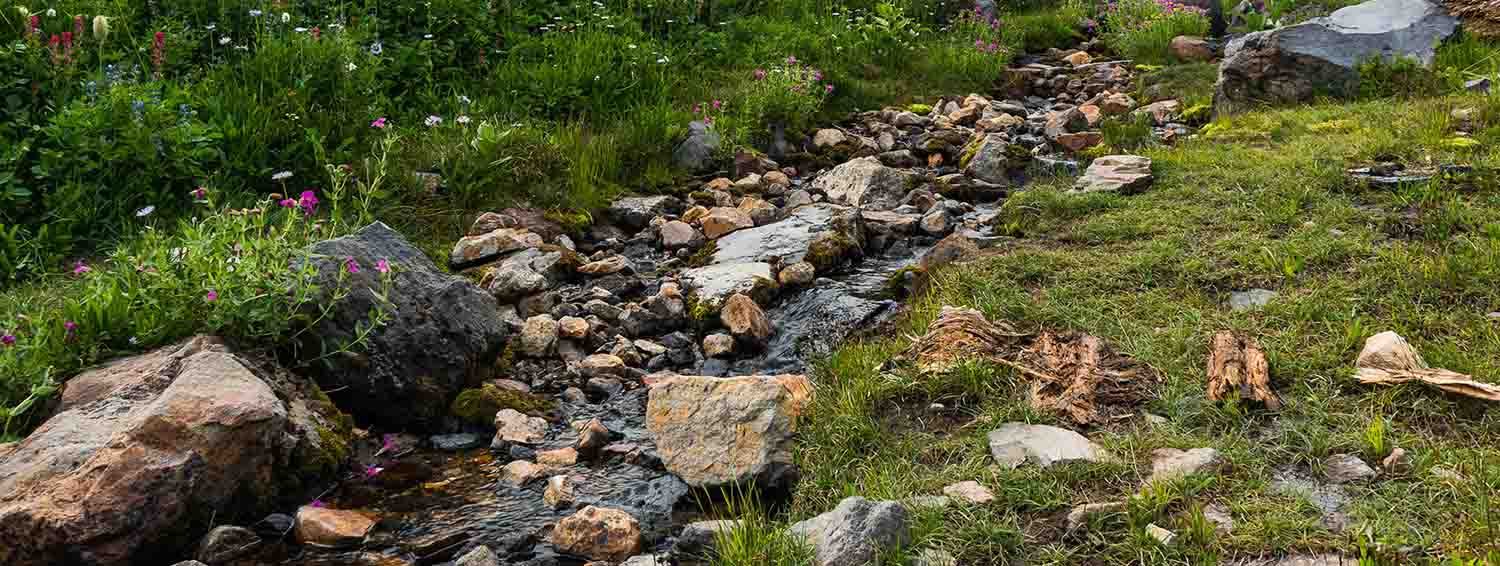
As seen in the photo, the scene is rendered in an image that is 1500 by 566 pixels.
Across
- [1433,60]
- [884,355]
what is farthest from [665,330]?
[1433,60]

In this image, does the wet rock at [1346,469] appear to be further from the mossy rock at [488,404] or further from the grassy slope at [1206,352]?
the mossy rock at [488,404]

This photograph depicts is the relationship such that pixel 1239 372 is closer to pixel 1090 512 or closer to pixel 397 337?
pixel 1090 512

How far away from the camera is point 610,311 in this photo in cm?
557

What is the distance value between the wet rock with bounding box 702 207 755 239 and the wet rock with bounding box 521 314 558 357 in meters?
1.75

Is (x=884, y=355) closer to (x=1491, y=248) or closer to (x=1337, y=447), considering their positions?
(x=1337, y=447)

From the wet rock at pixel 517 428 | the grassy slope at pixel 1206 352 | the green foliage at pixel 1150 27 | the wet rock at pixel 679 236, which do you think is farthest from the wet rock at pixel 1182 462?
the green foliage at pixel 1150 27

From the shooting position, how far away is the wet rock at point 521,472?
4.01m

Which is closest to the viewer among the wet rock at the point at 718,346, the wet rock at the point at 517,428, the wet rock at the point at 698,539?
the wet rock at the point at 698,539

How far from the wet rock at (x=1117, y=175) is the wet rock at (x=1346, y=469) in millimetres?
3149

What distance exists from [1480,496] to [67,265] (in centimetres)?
615

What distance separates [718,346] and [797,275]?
864 mm

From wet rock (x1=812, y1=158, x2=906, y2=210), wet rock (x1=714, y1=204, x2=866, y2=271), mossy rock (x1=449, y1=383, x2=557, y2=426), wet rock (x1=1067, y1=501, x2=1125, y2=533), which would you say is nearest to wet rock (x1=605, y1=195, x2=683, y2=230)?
wet rock (x1=714, y1=204, x2=866, y2=271)

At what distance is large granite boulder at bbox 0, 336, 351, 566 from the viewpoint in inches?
129

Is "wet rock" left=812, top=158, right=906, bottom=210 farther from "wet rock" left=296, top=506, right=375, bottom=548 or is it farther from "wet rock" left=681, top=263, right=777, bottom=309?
"wet rock" left=296, top=506, right=375, bottom=548
